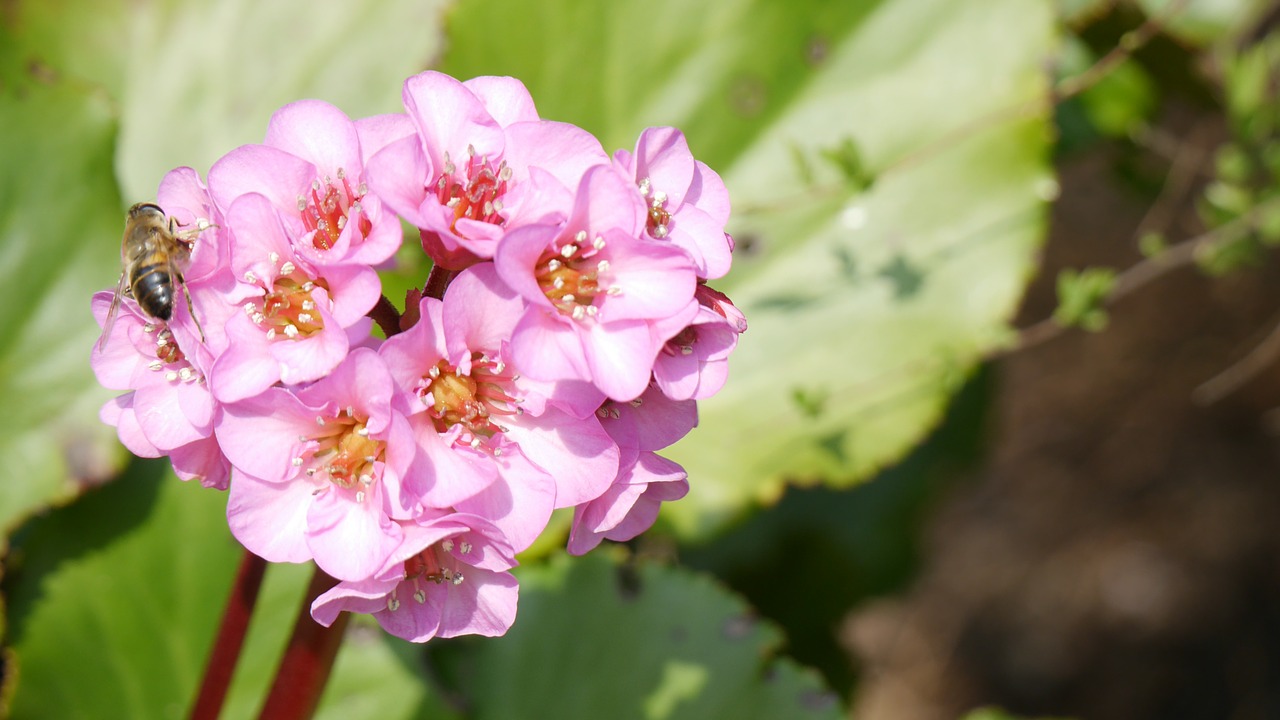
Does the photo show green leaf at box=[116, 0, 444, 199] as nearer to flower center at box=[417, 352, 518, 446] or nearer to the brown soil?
flower center at box=[417, 352, 518, 446]

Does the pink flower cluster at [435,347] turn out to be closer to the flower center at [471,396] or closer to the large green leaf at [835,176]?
the flower center at [471,396]

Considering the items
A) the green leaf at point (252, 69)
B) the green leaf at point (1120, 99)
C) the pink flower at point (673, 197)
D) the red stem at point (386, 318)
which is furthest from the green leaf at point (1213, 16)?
the red stem at point (386, 318)

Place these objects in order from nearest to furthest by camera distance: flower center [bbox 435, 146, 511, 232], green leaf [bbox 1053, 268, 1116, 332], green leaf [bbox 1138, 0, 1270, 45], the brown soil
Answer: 1. flower center [bbox 435, 146, 511, 232]
2. green leaf [bbox 1053, 268, 1116, 332]
3. green leaf [bbox 1138, 0, 1270, 45]
4. the brown soil

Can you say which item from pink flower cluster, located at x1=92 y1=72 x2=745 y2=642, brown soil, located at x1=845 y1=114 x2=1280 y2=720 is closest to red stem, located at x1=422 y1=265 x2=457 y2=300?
pink flower cluster, located at x1=92 y1=72 x2=745 y2=642

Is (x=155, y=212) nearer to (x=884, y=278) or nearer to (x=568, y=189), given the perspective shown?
(x=568, y=189)

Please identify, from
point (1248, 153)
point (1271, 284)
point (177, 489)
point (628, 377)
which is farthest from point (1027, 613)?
point (628, 377)

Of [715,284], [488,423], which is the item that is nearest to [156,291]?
[488,423]
